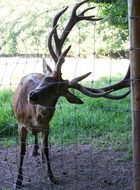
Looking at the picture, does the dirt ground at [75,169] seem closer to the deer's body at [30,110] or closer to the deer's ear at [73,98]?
the deer's body at [30,110]

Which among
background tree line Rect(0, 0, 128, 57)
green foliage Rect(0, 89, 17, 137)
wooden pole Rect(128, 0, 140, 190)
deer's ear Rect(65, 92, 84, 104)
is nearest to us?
wooden pole Rect(128, 0, 140, 190)

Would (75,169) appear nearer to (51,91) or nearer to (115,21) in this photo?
(51,91)

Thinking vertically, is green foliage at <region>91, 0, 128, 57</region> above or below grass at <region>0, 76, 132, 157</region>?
above

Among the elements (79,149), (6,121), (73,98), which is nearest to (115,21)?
(79,149)

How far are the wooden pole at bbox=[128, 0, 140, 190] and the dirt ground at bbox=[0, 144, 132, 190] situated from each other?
175cm

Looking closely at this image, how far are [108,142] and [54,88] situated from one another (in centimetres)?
266

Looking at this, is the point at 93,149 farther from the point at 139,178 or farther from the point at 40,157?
the point at 139,178

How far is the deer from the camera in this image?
4.31 m

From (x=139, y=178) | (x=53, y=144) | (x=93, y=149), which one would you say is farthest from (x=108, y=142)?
(x=139, y=178)

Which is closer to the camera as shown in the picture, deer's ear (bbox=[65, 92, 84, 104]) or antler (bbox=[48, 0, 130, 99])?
antler (bbox=[48, 0, 130, 99])

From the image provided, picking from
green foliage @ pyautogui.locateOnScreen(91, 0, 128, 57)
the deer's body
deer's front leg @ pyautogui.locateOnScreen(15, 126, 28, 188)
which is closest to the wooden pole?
the deer's body

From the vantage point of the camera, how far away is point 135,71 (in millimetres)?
3301

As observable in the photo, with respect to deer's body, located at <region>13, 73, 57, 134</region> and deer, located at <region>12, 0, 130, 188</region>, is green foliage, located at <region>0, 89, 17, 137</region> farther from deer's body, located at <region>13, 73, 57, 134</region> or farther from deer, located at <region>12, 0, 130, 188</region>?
deer's body, located at <region>13, 73, 57, 134</region>

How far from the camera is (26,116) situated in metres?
5.46
